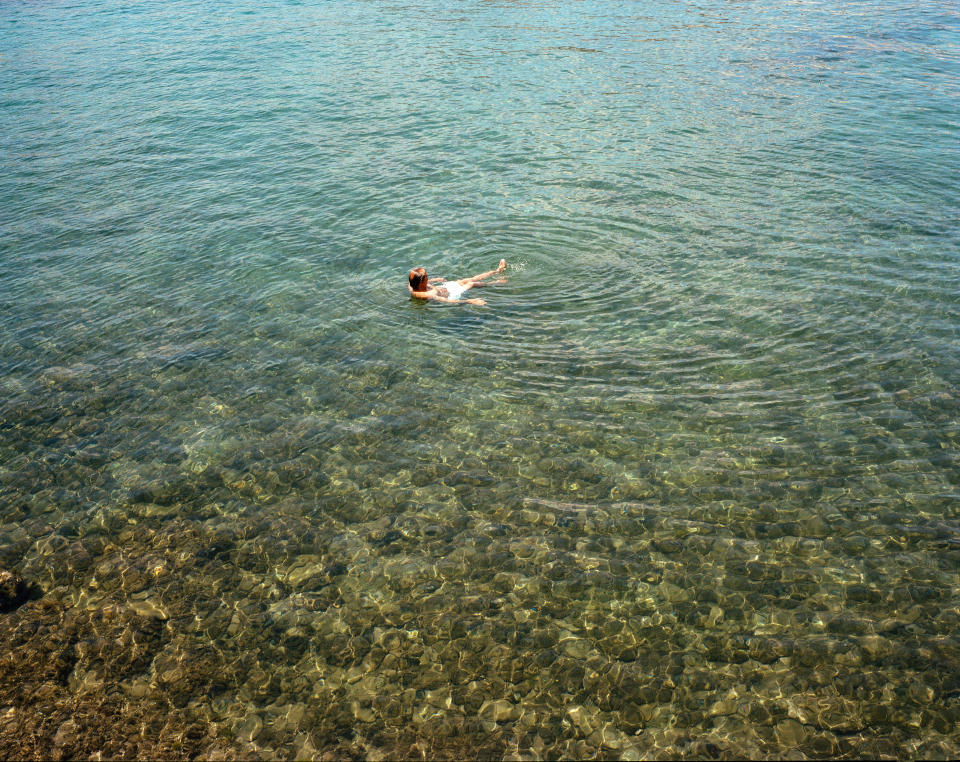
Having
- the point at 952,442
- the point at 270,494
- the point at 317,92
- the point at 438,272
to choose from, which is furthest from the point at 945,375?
the point at 317,92

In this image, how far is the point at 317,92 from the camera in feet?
110

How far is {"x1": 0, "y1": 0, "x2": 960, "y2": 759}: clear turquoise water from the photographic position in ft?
28.7

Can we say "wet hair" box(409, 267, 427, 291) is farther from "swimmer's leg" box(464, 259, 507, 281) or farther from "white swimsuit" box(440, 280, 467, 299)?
"swimmer's leg" box(464, 259, 507, 281)

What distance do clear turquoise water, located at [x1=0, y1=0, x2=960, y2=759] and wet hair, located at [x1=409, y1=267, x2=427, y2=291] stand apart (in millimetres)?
625

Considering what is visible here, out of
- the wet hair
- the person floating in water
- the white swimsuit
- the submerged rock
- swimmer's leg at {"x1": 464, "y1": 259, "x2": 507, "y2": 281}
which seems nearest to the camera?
the submerged rock

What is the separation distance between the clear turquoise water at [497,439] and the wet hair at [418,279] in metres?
0.63

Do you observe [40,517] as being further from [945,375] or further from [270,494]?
[945,375]

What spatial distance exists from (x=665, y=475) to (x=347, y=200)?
1509 centimetres

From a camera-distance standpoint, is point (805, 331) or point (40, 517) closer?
point (40, 517)

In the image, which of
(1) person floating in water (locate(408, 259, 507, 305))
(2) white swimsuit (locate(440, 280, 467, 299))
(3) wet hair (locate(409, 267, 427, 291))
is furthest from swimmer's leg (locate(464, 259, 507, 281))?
(3) wet hair (locate(409, 267, 427, 291))

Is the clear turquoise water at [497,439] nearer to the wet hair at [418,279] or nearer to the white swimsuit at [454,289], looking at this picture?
the white swimsuit at [454,289]

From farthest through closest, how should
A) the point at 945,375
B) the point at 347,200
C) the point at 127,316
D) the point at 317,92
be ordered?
1. the point at 317,92
2. the point at 347,200
3. the point at 127,316
4. the point at 945,375

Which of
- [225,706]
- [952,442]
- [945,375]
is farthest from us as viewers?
[945,375]

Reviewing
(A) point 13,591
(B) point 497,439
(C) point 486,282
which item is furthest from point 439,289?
(A) point 13,591
